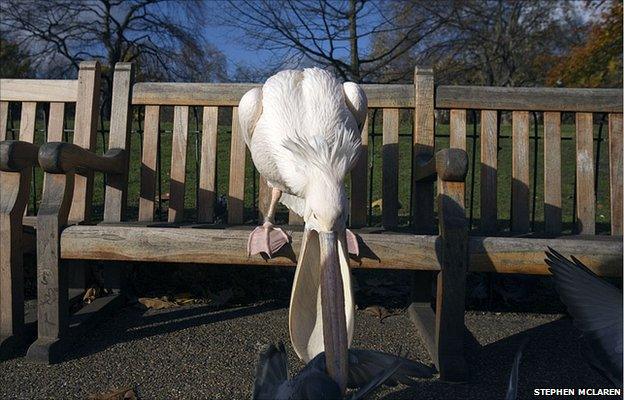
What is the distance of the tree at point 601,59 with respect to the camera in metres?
11.3

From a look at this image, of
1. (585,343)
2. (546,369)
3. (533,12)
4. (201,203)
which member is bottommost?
(546,369)

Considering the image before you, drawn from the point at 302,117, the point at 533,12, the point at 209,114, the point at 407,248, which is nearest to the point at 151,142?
the point at 209,114

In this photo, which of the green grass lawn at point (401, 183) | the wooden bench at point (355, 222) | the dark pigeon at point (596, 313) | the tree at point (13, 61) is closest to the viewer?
the dark pigeon at point (596, 313)

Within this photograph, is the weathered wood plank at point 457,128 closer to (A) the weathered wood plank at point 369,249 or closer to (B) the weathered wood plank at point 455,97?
(B) the weathered wood plank at point 455,97

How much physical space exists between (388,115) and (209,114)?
105cm

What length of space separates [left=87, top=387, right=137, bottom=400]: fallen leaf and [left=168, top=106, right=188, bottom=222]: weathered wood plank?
114cm

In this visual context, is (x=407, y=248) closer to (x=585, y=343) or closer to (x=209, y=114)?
(x=585, y=343)

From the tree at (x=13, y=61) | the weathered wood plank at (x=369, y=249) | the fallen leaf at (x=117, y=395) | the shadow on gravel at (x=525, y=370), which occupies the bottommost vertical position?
the fallen leaf at (x=117, y=395)

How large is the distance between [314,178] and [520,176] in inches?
60.4

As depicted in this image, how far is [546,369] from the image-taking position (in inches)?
99.6

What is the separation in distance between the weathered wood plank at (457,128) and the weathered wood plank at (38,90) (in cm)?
221

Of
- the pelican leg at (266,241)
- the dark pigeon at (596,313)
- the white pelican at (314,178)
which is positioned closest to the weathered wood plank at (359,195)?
the white pelican at (314,178)

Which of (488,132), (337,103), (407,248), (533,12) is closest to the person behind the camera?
(407,248)

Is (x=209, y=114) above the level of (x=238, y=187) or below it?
above
